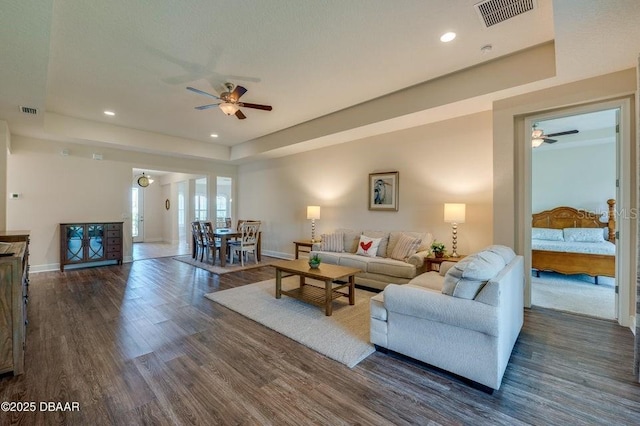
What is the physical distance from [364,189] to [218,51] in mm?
3540

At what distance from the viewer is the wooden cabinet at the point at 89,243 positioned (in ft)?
18.7

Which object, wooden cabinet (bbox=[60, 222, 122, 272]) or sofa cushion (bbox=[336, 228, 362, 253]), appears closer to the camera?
sofa cushion (bbox=[336, 228, 362, 253])

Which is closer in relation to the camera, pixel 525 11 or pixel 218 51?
pixel 525 11

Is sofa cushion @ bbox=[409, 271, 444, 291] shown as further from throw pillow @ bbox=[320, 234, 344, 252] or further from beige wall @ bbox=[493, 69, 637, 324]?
throw pillow @ bbox=[320, 234, 344, 252]

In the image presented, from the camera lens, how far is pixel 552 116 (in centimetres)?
344

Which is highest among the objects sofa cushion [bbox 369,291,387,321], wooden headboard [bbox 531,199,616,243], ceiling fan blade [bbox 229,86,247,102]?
ceiling fan blade [bbox 229,86,247,102]

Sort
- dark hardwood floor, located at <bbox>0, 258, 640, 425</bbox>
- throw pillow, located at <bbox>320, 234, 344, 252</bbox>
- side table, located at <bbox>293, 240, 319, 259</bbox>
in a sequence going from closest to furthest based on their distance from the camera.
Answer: dark hardwood floor, located at <bbox>0, 258, 640, 425</bbox> → throw pillow, located at <bbox>320, 234, 344, 252</bbox> → side table, located at <bbox>293, 240, 319, 259</bbox>


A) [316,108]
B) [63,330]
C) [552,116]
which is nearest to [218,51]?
[316,108]

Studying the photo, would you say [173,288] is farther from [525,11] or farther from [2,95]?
[525,11]

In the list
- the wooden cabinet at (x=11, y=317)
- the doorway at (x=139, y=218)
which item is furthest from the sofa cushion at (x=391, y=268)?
the doorway at (x=139, y=218)

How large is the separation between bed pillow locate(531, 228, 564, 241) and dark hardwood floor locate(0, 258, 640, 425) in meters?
2.82

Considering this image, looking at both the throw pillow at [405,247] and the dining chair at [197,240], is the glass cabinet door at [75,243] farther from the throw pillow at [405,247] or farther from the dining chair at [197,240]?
the throw pillow at [405,247]

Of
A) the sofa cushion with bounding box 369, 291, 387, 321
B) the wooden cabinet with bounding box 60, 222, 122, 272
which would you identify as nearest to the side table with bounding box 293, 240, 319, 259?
the sofa cushion with bounding box 369, 291, 387, 321

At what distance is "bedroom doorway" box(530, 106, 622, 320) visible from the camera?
4312 mm
